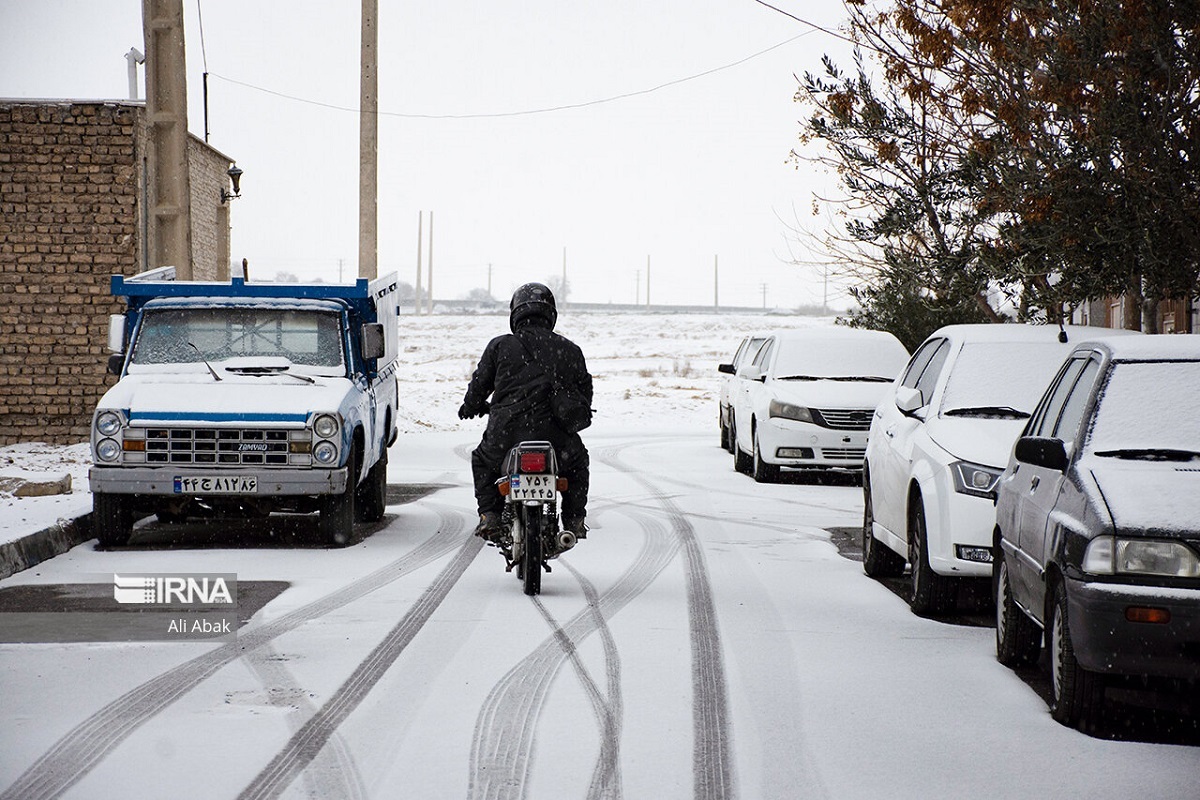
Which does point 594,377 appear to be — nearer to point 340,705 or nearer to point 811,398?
point 811,398

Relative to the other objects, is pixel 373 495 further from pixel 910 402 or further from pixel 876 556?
pixel 910 402

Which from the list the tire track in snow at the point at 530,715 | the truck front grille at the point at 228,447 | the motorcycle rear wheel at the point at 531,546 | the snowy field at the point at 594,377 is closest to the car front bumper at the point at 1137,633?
the tire track in snow at the point at 530,715

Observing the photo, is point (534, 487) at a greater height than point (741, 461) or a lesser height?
greater

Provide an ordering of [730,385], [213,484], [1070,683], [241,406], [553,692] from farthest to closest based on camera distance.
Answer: [730,385] → [241,406] → [213,484] → [553,692] → [1070,683]

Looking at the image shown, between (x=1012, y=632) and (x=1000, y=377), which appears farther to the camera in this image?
(x=1000, y=377)

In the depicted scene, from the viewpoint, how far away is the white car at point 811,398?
56.2ft

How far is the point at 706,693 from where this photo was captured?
6.38 m

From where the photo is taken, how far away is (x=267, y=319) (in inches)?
488

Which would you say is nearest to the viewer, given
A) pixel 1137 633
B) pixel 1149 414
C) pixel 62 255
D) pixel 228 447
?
pixel 1137 633

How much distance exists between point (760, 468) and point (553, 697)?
37.8 ft

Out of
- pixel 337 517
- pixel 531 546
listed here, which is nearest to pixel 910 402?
pixel 531 546

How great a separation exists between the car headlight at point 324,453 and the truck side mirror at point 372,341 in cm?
118

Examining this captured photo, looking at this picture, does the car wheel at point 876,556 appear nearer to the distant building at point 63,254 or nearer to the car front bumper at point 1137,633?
the car front bumper at point 1137,633

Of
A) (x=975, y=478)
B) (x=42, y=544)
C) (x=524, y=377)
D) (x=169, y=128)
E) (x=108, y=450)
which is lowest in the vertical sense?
(x=42, y=544)
